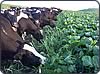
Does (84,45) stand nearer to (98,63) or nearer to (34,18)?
(98,63)

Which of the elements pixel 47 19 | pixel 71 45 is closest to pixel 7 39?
pixel 47 19

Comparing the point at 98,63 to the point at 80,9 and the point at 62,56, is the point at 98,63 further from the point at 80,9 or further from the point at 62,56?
the point at 80,9

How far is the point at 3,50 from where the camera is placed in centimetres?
283

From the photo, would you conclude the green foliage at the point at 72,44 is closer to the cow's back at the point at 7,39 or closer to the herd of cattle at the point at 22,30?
the herd of cattle at the point at 22,30

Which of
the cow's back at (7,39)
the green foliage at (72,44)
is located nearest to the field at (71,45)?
the green foliage at (72,44)

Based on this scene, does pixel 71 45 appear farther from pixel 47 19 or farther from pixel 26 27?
pixel 26 27

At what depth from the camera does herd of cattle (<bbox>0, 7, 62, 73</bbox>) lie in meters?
2.80

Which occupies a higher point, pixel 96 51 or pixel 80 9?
pixel 80 9

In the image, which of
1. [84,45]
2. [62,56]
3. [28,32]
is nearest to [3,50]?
[28,32]

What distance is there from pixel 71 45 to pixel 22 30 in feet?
1.56

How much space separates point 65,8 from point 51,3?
14 cm

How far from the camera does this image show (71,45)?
282cm

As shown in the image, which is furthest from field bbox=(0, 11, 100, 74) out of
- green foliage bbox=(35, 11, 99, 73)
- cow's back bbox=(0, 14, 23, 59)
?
cow's back bbox=(0, 14, 23, 59)

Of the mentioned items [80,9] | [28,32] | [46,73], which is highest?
[80,9]
